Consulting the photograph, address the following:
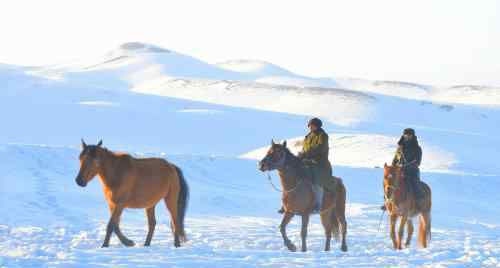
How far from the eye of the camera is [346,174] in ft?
90.2

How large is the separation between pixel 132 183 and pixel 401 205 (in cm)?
465

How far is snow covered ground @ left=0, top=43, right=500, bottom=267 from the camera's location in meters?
12.0

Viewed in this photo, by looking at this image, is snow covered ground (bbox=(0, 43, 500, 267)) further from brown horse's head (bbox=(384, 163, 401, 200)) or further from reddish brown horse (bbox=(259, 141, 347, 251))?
brown horse's head (bbox=(384, 163, 401, 200))

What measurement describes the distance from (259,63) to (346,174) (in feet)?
454

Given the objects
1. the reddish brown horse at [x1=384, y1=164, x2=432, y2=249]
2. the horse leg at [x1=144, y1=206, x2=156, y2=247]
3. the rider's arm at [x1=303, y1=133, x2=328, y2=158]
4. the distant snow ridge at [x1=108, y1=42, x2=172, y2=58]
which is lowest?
the horse leg at [x1=144, y1=206, x2=156, y2=247]

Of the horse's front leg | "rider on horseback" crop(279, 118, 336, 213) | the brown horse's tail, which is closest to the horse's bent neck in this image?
the horse's front leg

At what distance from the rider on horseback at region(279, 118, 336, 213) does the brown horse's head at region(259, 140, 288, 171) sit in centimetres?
55

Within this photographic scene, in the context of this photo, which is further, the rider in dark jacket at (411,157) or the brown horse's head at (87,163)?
the rider in dark jacket at (411,157)

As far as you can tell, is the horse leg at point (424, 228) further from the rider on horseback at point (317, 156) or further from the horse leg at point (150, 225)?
the horse leg at point (150, 225)

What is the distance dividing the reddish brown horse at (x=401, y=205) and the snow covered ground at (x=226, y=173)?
1.29ft

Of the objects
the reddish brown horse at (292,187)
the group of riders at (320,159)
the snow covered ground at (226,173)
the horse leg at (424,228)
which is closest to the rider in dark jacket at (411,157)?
the group of riders at (320,159)

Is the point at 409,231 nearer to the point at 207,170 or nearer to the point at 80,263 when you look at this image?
the point at 80,263

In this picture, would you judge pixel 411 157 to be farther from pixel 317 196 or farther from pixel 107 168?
pixel 107 168

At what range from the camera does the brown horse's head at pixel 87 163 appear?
11.8 meters
